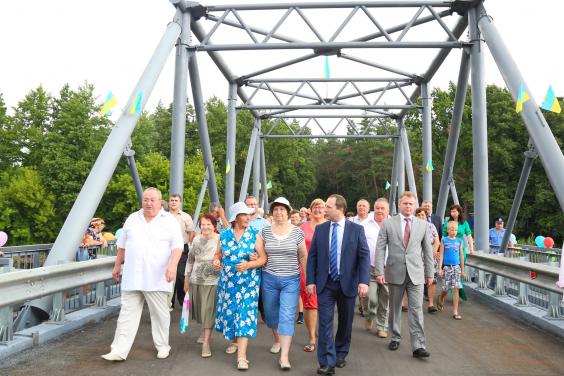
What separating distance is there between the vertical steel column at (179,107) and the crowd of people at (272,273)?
5.02 metres

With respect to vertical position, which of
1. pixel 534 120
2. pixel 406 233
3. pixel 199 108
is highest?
pixel 199 108

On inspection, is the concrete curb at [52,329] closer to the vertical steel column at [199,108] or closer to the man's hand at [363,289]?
the man's hand at [363,289]

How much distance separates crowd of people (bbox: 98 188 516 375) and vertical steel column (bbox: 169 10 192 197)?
5024 millimetres

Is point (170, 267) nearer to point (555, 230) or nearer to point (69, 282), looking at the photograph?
point (69, 282)

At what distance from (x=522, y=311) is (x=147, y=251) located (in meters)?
5.66

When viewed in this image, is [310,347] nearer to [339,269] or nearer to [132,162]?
[339,269]

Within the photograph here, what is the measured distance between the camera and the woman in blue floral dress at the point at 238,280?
6.01 m

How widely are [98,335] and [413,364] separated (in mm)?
3800

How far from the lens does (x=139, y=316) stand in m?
6.12

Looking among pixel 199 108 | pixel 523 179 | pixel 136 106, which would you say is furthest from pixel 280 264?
pixel 199 108

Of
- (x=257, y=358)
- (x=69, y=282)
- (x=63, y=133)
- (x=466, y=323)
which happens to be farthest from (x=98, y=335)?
(x=63, y=133)

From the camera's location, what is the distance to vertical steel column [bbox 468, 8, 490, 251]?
37.4 feet

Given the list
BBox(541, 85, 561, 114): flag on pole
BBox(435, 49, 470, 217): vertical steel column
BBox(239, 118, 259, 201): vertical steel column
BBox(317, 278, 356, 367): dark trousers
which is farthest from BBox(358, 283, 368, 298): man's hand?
BBox(239, 118, 259, 201): vertical steel column

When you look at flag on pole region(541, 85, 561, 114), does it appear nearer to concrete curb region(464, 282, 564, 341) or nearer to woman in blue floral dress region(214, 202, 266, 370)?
concrete curb region(464, 282, 564, 341)
